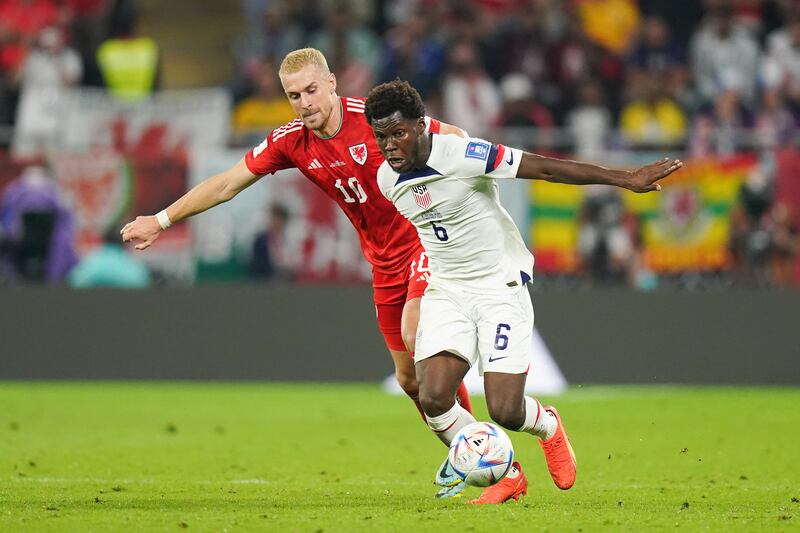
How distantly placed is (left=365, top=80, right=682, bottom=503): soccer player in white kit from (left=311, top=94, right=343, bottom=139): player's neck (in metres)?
0.47

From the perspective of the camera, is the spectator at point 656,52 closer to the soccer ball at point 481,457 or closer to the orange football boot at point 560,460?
the orange football boot at point 560,460

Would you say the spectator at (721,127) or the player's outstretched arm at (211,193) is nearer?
the player's outstretched arm at (211,193)

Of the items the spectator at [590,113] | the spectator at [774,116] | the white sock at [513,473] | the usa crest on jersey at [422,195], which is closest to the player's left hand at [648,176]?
the usa crest on jersey at [422,195]

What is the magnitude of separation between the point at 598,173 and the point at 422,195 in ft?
3.21

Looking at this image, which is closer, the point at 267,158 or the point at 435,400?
the point at 435,400

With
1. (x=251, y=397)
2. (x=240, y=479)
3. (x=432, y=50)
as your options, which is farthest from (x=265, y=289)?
(x=240, y=479)

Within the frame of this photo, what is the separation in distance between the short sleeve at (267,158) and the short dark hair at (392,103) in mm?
919

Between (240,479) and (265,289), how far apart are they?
6.83 meters

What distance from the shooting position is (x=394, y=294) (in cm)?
814

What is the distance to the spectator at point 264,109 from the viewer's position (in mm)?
16688

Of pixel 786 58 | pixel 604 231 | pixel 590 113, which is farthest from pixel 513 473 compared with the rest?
pixel 786 58

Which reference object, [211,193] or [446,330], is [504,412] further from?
[211,193]

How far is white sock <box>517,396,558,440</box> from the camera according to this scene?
742cm

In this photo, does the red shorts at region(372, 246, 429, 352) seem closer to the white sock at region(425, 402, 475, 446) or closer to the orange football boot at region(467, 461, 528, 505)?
the white sock at region(425, 402, 475, 446)
